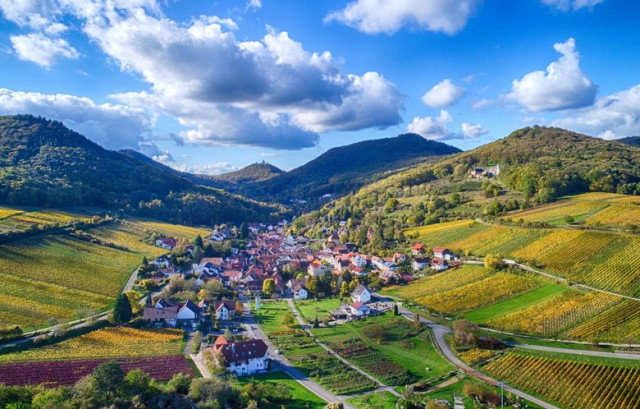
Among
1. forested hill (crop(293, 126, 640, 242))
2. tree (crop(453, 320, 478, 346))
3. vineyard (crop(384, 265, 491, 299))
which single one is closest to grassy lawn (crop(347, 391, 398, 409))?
tree (crop(453, 320, 478, 346))

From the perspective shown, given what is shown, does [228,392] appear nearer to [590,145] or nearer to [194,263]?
[194,263]

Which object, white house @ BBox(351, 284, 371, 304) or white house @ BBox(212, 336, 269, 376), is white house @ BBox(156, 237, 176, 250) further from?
white house @ BBox(212, 336, 269, 376)

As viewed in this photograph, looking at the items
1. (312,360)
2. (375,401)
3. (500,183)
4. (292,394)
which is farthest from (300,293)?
(500,183)

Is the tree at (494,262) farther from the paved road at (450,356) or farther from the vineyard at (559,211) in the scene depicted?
the vineyard at (559,211)

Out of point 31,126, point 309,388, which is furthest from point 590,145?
point 31,126

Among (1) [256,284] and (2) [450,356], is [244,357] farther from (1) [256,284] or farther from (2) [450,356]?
(1) [256,284]

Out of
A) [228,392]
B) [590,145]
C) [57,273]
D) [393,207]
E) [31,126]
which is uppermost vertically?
[31,126]
